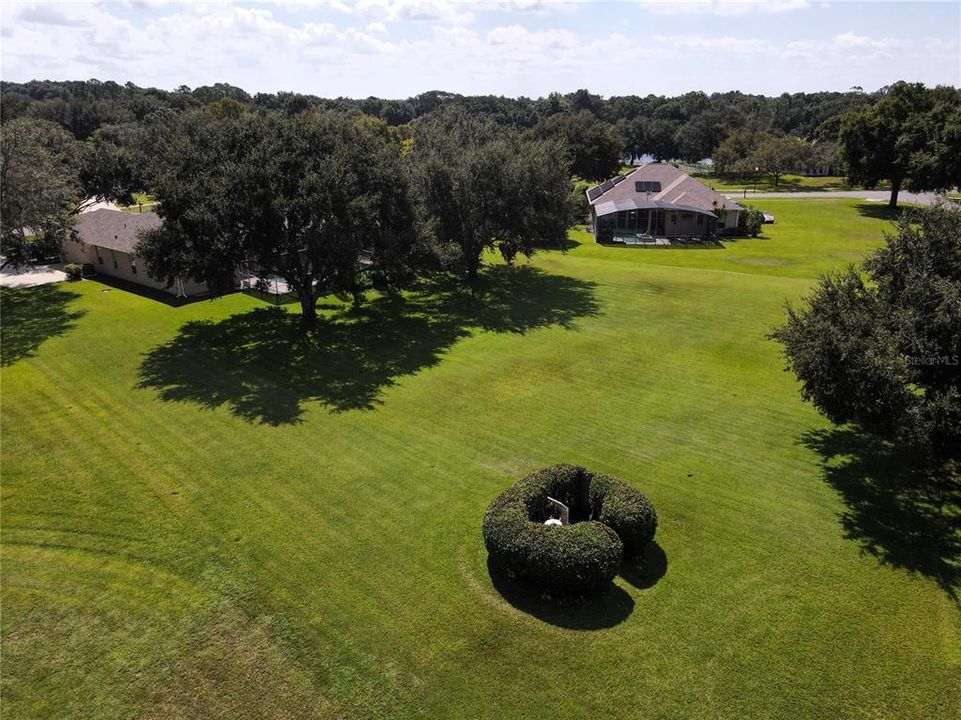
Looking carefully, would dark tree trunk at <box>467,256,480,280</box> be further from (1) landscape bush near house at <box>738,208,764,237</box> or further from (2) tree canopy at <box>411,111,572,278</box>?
(1) landscape bush near house at <box>738,208,764,237</box>

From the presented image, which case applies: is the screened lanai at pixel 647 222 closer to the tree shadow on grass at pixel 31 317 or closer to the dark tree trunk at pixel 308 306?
the dark tree trunk at pixel 308 306

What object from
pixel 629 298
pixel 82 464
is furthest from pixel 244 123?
pixel 629 298

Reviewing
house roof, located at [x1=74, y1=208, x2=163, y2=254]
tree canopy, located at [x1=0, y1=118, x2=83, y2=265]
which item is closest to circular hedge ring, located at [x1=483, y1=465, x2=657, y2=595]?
tree canopy, located at [x1=0, y1=118, x2=83, y2=265]

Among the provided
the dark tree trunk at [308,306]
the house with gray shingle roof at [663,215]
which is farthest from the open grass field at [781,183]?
the dark tree trunk at [308,306]

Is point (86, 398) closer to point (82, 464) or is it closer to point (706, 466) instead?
point (82, 464)

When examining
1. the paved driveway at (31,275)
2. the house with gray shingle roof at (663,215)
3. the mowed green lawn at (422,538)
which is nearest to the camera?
the mowed green lawn at (422,538)
